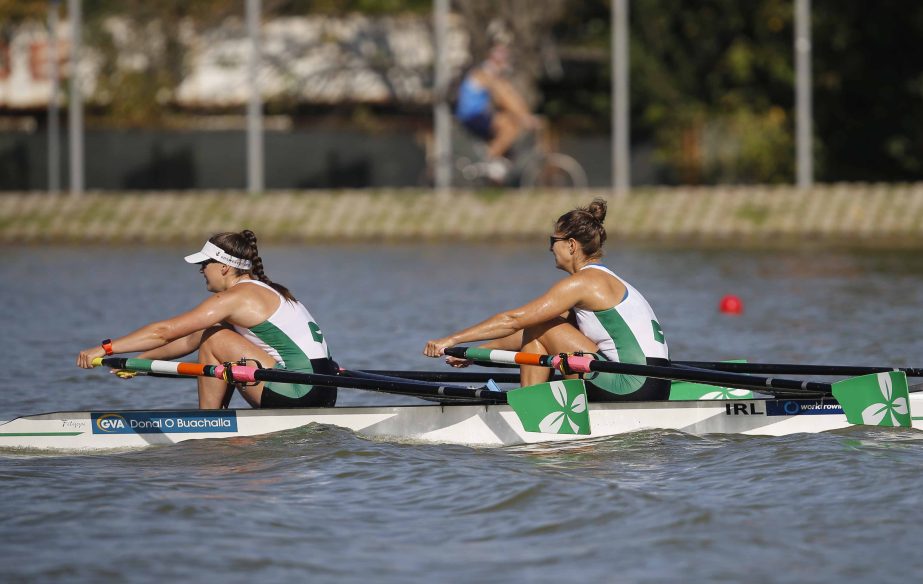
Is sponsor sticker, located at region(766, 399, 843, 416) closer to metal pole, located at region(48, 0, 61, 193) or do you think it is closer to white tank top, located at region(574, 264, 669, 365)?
white tank top, located at region(574, 264, 669, 365)

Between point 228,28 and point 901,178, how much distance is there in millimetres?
15628

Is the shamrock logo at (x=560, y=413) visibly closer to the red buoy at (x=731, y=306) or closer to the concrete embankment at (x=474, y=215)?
the red buoy at (x=731, y=306)

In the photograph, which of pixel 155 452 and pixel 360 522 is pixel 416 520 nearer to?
pixel 360 522

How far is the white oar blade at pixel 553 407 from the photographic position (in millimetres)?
8859

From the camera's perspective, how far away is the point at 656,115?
1406 inches

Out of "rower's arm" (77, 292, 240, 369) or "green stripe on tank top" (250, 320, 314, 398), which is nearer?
"rower's arm" (77, 292, 240, 369)

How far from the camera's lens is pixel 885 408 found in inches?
353

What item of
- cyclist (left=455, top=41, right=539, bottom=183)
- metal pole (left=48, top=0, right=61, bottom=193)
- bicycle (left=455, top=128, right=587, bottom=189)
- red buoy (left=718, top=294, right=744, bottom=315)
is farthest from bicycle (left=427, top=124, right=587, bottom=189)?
red buoy (left=718, top=294, right=744, bottom=315)

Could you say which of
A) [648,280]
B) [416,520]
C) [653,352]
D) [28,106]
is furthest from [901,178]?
[416,520]

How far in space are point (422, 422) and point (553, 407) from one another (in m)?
0.81

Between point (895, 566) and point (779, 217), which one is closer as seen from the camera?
point (895, 566)

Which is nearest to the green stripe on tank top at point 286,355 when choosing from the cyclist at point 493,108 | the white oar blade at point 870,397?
the white oar blade at point 870,397

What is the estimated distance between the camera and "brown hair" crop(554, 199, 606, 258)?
909 cm

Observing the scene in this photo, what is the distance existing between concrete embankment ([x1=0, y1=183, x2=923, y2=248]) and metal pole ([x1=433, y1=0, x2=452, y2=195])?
0.42 metres
